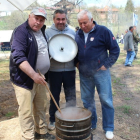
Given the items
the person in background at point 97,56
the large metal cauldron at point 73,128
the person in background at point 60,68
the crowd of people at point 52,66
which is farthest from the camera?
the person in background at point 60,68

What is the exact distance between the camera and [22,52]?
2221 millimetres

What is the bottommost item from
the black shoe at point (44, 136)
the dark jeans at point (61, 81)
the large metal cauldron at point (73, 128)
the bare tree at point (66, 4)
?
the black shoe at point (44, 136)

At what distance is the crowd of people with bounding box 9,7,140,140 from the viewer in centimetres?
232

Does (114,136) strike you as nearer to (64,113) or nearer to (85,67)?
(64,113)

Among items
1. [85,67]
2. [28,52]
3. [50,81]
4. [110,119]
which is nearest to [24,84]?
[28,52]

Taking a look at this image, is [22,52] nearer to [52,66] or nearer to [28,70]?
[28,70]

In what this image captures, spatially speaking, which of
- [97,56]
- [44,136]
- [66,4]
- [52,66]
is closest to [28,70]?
[52,66]

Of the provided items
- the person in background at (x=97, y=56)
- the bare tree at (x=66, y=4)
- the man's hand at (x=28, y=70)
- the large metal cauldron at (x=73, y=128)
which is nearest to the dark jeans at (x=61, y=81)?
the person in background at (x=97, y=56)

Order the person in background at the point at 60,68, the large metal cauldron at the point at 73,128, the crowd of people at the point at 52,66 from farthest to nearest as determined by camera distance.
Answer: the person in background at the point at 60,68 < the crowd of people at the point at 52,66 < the large metal cauldron at the point at 73,128

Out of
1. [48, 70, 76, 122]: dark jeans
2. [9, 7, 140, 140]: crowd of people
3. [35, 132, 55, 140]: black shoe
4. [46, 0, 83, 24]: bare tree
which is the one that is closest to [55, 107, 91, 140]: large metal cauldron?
[9, 7, 140, 140]: crowd of people

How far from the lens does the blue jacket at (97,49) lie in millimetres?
2646

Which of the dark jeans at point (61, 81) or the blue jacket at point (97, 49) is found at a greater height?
the blue jacket at point (97, 49)

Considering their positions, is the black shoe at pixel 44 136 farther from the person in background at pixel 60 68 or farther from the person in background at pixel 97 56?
the person in background at pixel 97 56

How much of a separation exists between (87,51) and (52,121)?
144cm
